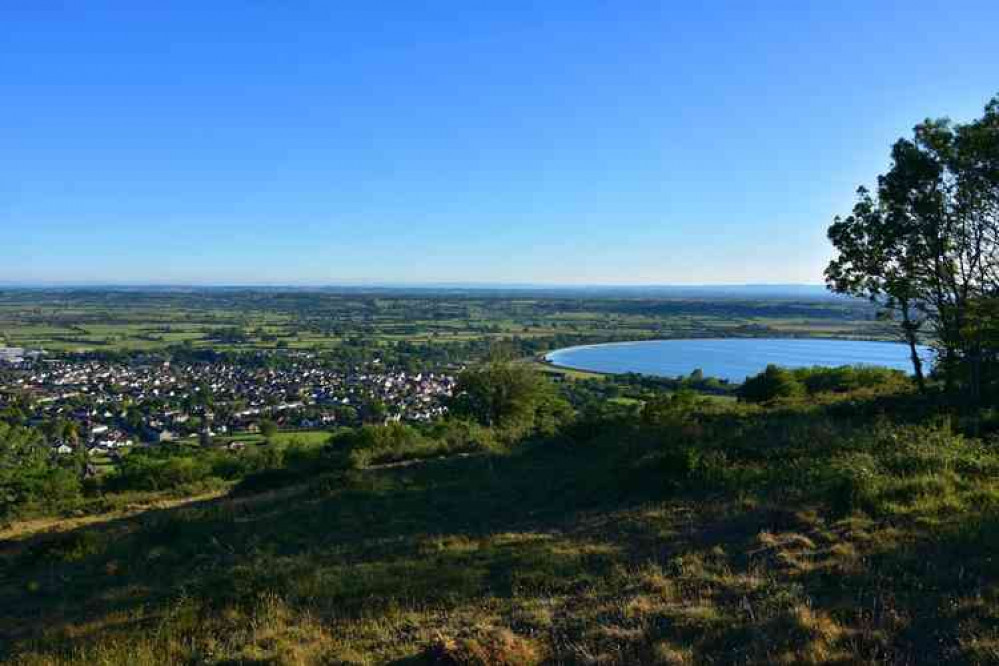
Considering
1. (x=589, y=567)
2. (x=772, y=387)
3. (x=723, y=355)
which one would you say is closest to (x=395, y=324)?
(x=723, y=355)

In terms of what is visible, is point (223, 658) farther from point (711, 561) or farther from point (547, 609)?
point (711, 561)

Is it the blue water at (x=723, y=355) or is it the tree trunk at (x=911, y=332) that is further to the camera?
the blue water at (x=723, y=355)

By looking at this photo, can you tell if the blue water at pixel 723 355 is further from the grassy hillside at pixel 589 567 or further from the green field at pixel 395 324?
the grassy hillside at pixel 589 567

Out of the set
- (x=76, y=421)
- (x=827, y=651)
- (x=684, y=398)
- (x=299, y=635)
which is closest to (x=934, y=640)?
(x=827, y=651)

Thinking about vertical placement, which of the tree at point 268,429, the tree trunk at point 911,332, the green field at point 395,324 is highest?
the tree trunk at point 911,332

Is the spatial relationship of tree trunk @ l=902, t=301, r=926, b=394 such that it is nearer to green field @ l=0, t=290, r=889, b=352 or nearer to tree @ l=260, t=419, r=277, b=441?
tree @ l=260, t=419, r=277, b=441

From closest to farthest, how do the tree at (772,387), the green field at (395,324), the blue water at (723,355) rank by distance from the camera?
1. the tree at (772,387)
2. the blue water at (723,355)
3. the green field at (395,324)

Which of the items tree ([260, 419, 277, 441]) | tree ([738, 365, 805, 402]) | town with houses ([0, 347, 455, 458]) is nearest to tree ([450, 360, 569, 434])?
tree ([738, 365, 805, 402])

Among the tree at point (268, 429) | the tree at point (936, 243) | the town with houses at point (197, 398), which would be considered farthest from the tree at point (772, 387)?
the tree at point (268, 429)
